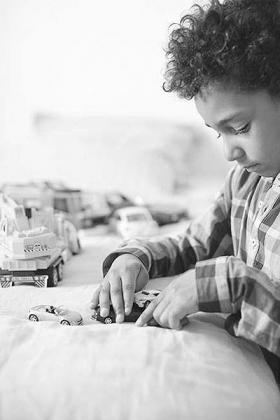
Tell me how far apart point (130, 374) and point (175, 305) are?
133 mm

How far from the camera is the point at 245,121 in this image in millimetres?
640

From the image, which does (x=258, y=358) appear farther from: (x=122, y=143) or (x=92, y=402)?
(x=122, y=143)

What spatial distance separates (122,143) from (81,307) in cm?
138

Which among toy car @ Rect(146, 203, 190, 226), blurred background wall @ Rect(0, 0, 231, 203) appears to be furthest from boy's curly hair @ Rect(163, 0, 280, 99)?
blurred background wall @ Rect(0, 0, 231, 203)

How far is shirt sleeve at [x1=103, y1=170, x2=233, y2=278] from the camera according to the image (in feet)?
2.79

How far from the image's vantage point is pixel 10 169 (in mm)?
1986

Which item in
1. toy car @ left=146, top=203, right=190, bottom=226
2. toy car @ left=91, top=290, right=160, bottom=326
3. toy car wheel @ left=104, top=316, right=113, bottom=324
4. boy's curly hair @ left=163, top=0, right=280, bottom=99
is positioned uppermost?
boy's curly hair @ left=163, top=0, right=280, bottom=99

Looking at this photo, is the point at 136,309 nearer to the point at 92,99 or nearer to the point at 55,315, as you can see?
the point at 55,315

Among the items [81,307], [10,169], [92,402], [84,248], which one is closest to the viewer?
[92,402]

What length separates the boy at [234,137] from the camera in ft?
1.89

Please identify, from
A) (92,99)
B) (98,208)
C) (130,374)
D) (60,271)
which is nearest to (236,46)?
(130,374)

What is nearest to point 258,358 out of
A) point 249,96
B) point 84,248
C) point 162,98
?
point 249,96

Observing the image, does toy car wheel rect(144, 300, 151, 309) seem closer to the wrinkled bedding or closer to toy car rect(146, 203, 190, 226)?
the wrinkled bedding

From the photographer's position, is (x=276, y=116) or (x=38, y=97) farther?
(x=38, y=97)
